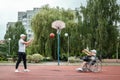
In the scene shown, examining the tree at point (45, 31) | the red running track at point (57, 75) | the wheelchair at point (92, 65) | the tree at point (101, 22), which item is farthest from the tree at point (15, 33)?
the red running track at point (57, 75)

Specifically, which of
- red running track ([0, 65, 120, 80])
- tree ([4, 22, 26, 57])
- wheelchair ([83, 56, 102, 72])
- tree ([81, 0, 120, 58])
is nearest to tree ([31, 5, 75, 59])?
tree ([81, 0, 120, 58])

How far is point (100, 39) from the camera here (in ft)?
138

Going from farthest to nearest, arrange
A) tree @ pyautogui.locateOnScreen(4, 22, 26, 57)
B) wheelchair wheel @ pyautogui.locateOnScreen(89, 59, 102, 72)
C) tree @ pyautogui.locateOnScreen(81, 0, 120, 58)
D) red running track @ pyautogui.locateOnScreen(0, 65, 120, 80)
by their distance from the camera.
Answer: tree @ pyautogui.locateOnScreen(4, 22, 26, 57) → tree @ pyautogui.locateOnScreen(81, 0, 120, 58) → wheelchair wheel @ pyautogui.locateOnScreen(89, 59, 102, 72) → red running track @ pyautogui.locateOnScreen(0, 65, 120, 80)

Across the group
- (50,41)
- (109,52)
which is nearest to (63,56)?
(50,41)

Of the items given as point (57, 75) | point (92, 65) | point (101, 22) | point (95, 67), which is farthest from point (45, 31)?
point (57, 75)

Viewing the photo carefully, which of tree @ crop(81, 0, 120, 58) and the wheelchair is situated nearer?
the wheelchair

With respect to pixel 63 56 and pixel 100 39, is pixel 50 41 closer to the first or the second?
pixel 63 56

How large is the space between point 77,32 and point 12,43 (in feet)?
158

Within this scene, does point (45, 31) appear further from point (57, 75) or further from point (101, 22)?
point (57, 75)

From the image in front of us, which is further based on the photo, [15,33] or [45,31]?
[15,33]

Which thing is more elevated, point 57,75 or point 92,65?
point 92,65

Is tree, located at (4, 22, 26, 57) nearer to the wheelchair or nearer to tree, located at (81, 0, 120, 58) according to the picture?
tree, located at (81, 0, 120, 58)

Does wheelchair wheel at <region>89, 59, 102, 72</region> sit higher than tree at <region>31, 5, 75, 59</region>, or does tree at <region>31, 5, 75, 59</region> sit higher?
tree at <region>31, 5, 75, 59</region>

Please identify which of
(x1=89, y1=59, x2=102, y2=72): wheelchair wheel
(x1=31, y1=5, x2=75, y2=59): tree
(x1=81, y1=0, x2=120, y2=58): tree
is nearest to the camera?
(x1=89, y1=59, x2=102, y2=72): wheelchair wheel
